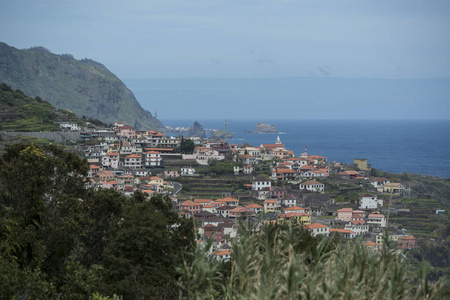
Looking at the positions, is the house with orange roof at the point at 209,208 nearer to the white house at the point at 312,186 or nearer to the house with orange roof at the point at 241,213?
the house with orange roof at the point at 241,213

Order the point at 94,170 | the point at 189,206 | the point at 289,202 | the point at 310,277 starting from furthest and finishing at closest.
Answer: the point at 94,170, the point at 289,202, the point at 189,206, the point at 310,277

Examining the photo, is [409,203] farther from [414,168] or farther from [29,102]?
[29,102]

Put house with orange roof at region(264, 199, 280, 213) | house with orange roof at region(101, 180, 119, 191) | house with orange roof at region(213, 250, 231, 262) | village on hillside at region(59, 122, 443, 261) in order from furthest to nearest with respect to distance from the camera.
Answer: house with orange roof at region(101, 180, 119, 191) → house with orange roof at region(264, 199, 280, 213) → village on hillside at region(59, 122, 443, 261) → house with orange roof at region(213, 250, 231, 262)

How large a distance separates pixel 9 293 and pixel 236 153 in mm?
38365

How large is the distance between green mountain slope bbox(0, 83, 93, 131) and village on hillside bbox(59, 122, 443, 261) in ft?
11.0

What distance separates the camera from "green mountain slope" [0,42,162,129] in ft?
316

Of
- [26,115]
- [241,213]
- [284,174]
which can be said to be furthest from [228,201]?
[26,115]

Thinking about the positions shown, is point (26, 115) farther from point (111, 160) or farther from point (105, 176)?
point (105, 176)

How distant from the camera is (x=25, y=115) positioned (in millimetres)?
44031

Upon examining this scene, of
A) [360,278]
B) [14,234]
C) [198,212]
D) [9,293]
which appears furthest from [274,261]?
[198,212]

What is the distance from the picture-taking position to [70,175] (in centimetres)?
971

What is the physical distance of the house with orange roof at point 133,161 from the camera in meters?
39.0

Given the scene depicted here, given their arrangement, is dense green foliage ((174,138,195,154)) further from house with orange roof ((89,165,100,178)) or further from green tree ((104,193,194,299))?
green tree ((104,193,194,299))

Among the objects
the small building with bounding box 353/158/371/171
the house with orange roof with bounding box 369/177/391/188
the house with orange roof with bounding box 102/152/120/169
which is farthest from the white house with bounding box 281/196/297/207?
the small building with bounding box 353/158/371/171
